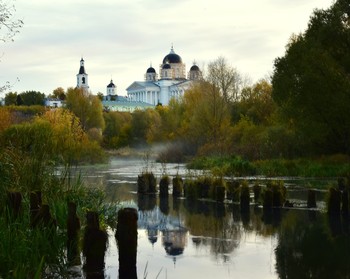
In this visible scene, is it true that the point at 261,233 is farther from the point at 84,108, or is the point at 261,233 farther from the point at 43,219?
the point at 84,108

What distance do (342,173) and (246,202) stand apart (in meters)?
12.2

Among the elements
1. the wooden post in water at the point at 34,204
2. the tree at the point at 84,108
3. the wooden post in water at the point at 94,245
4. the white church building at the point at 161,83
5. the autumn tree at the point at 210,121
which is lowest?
the wooden post in water at the point at 94,245

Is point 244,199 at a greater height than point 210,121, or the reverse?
point 210,121

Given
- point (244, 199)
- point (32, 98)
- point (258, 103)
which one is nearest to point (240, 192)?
point (244, 199)

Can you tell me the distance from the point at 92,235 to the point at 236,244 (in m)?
4.49

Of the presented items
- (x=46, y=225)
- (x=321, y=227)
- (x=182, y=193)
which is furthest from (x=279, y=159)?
(x=46, y=225)

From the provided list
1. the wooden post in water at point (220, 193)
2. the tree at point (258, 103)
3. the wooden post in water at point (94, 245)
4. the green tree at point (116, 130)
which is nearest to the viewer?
the wooden post in water at point (94, 245)

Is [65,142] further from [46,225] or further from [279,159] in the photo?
[279,159]

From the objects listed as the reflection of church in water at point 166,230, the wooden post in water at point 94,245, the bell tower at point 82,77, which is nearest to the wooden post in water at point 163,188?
the reflection of church in water at point 166,230

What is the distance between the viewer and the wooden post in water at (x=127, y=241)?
1028 cm

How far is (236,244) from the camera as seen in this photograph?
1369 centimetres

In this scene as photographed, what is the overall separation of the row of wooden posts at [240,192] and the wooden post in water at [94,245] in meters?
8.73

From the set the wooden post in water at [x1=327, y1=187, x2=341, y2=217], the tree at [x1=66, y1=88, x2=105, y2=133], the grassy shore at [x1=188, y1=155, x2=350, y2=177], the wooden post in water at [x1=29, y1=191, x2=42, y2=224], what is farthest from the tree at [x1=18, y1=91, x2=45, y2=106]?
the wooden post in water at [x1=29, y1=191, x2=42, y2=224]

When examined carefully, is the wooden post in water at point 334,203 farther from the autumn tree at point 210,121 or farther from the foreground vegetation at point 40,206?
the autumn tree at point 210,121
